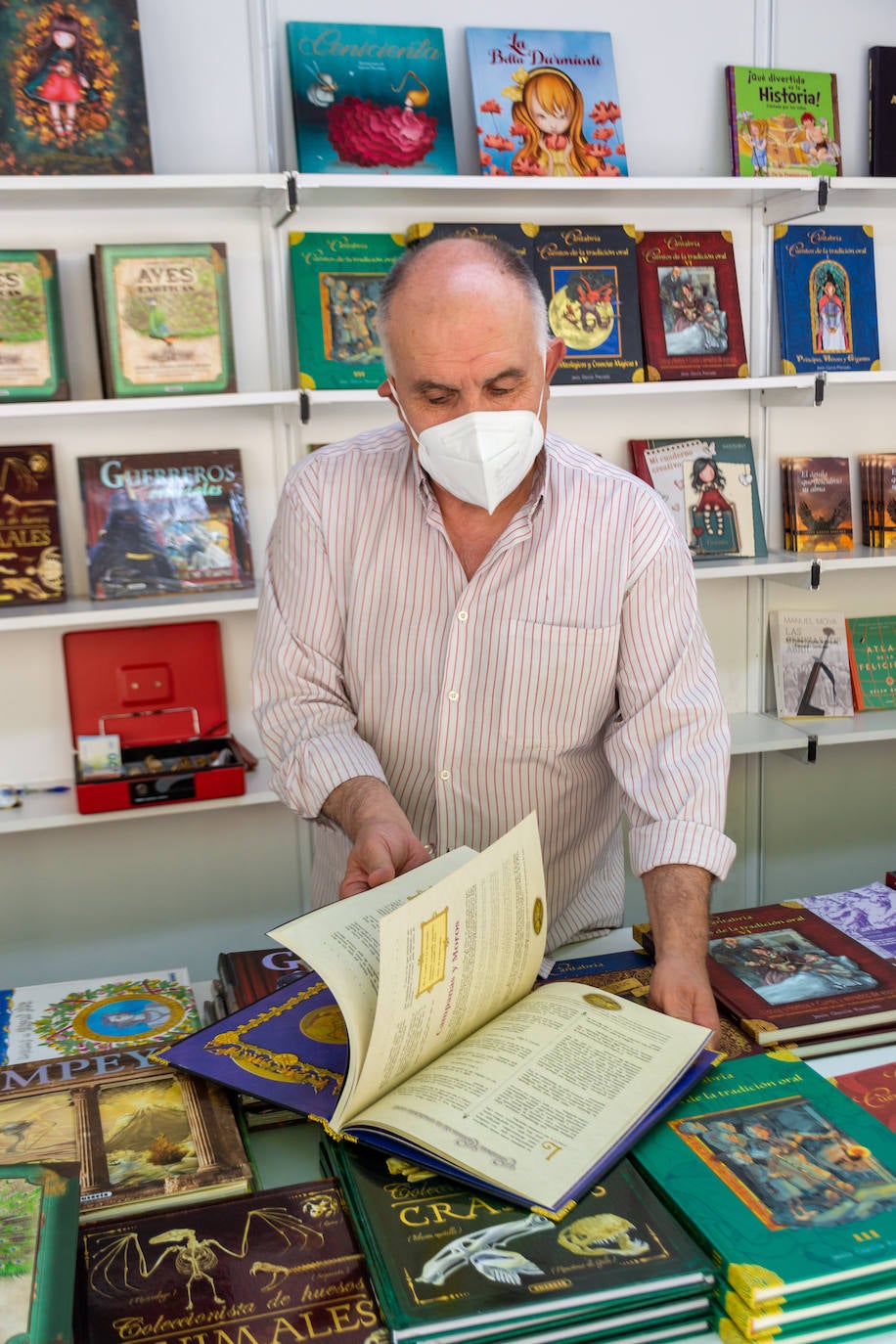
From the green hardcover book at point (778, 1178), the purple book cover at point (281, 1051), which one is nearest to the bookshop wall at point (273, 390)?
the purple book cover at point (281, 1051)

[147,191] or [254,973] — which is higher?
[147,191]

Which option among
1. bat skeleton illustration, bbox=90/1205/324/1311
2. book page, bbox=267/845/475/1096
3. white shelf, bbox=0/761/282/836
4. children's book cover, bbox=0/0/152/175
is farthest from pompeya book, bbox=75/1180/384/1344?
children's book cover, bbox=0/0/152/175

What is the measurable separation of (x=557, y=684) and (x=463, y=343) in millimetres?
440

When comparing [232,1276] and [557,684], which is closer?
[232,1276]

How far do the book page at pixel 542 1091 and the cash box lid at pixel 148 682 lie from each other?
1.72 metres

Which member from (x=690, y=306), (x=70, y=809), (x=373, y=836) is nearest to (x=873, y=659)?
(x=690, y=306)

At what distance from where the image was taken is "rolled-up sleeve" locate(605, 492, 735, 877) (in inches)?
53.4

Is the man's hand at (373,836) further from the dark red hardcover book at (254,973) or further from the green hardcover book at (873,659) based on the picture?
the green hardcover book at (873,659)

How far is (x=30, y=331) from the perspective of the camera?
8.08 feet

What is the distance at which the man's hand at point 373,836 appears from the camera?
49.0 inches

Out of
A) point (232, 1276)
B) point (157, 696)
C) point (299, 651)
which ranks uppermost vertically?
point (299, 651)

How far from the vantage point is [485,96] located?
2.68 m

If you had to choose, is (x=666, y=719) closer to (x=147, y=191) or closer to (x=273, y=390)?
(x=273, y=390)

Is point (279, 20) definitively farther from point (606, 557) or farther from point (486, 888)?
point (486, 888)
